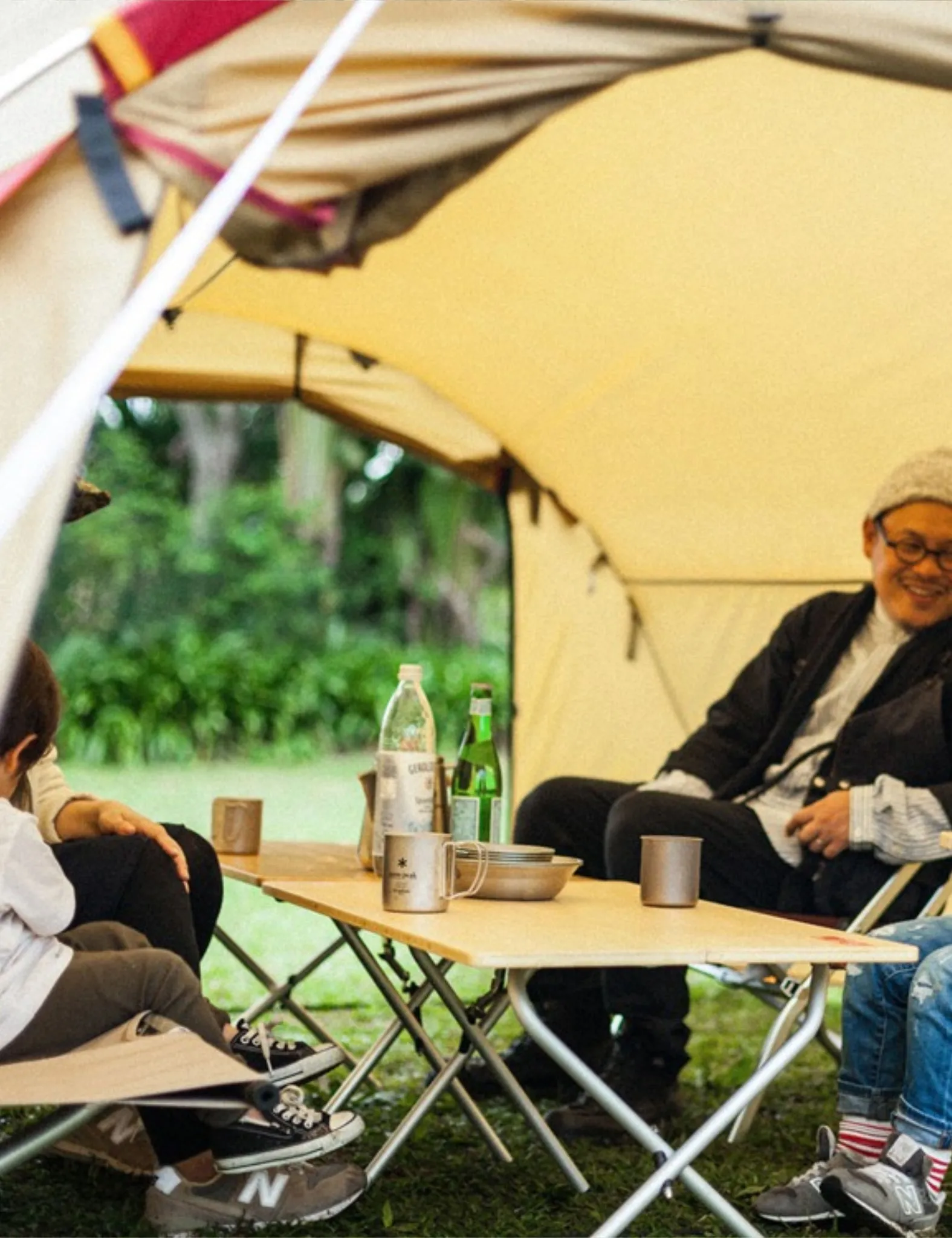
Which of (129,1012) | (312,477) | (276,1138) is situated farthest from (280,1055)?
(312,477)

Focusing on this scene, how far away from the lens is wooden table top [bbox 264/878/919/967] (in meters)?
2.14

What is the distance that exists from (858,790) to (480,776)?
78 cm

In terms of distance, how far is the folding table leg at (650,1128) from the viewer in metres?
2.24

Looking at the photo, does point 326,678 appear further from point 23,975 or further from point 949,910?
point 23,975

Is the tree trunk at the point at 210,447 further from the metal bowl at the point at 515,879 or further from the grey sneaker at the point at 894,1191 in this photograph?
the grey sneaker at the point at 894,1191

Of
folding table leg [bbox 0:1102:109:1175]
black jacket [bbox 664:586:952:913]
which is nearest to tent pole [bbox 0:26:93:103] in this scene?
folding table leg [bbox 0:1102:109:1175]

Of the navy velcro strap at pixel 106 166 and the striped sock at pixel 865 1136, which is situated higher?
the navy velcro strap at pixel 106 166

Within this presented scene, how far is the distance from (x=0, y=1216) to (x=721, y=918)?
52.0 inches

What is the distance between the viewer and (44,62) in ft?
7.93

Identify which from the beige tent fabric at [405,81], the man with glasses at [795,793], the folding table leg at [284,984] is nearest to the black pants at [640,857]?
the man with glasses at [795,793]

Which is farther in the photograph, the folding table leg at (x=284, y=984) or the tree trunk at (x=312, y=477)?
the tree trunk at (x=312, y=477)

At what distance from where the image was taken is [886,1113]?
9.17 ft

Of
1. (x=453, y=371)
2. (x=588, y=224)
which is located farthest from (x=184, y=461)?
(x=588, y=224)

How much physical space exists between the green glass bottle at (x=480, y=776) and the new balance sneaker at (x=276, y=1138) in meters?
0.76
